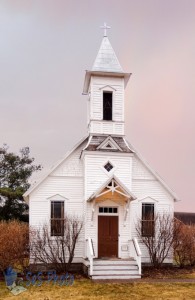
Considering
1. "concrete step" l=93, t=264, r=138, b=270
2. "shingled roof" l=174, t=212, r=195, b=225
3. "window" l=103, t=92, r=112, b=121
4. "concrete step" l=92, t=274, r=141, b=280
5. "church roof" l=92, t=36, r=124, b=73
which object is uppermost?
"church roof" l=92, t=36, r=124, b=73

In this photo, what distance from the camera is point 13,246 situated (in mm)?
16656

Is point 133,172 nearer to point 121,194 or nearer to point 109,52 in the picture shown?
point 121,194

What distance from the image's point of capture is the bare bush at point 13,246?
54.1ft

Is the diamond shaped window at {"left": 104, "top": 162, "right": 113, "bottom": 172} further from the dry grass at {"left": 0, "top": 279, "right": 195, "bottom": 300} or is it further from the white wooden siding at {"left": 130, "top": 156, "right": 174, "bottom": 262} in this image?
the dry grass at {"left": 0, "top": 279, "right": 195, "bottom": 300}

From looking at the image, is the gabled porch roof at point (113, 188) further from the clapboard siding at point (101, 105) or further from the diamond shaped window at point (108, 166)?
the clapboard siding at point (101, 105)

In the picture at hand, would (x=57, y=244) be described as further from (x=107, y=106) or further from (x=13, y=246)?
(x=107, y=106)

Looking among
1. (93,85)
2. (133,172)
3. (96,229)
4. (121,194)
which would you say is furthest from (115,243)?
(93,85)

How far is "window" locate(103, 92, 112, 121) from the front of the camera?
66.6 ft

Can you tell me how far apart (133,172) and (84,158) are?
291 centimetres

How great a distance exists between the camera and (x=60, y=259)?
17969 millimetres

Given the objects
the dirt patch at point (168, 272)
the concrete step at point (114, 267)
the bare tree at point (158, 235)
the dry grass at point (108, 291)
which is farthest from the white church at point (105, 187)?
the dry grass at point (108, 291)

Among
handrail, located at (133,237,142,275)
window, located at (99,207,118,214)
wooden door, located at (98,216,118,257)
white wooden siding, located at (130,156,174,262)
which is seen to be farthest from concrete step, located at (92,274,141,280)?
white wooden siding, located at (130,156,174,262)

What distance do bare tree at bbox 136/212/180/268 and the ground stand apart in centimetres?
251

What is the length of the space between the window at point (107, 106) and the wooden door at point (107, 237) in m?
5.30
